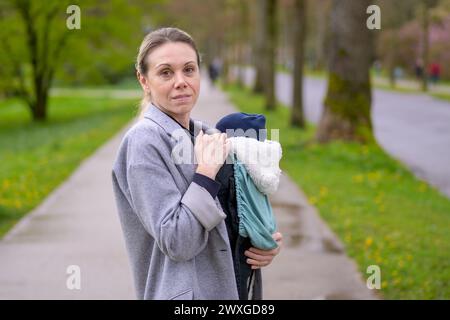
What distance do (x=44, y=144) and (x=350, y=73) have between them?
27.2 feet

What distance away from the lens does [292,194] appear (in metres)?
10.6

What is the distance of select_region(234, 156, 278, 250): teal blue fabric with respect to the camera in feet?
8.93

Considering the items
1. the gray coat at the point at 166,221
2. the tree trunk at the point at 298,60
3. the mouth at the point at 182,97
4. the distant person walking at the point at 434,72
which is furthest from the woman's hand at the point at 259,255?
the distant person walking at the point at 434,72

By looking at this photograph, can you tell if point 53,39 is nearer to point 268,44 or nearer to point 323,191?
point 268,44

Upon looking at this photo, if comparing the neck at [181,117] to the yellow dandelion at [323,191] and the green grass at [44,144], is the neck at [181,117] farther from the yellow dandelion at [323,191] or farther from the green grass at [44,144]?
the yellow dandelion at [323,191]

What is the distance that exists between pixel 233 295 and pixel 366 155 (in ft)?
36.2

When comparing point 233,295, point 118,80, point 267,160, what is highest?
point 267,160

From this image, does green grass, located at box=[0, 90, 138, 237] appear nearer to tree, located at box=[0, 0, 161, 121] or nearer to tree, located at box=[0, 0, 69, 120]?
tree, located at box=[0, 0, 69, 120]

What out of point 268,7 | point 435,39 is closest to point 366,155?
point 268,7

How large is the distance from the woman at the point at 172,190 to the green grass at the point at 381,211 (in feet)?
12.0

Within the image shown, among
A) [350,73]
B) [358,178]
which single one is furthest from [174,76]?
[350,73]

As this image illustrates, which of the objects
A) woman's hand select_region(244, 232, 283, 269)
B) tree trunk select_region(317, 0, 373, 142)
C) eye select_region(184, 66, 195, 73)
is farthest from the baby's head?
tree trunk select_region(317, 0, 373, 142)
